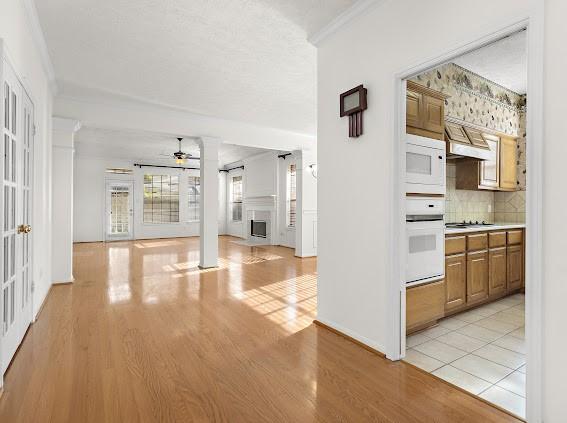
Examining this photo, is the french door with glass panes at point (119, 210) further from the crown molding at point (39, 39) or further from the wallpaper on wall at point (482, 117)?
the wallpaper on wall at point (482, 117)

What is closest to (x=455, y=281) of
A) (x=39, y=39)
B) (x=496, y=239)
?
(x=496, y=239)

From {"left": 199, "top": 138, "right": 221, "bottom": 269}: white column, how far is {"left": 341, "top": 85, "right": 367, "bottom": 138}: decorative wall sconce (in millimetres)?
3487

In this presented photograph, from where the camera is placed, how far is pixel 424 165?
2652 mm

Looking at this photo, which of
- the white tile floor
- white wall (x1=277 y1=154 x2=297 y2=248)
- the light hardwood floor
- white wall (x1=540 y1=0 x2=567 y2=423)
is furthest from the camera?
white wall (x1=277 y1=154 x2=297 y2=248)

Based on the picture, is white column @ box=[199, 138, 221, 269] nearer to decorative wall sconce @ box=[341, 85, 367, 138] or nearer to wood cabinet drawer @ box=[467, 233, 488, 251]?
decorative wall sconce @ box=[341, 85, 367, 138]

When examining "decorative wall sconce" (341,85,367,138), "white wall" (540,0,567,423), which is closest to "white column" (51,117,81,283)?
"decorative wall sconce" (341,85,367,138)

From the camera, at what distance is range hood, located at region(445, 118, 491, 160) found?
353 centimetres

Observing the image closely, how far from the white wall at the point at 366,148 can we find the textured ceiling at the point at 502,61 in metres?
1.25

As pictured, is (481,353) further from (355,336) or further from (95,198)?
(95,198)

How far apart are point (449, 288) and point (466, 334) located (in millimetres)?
419

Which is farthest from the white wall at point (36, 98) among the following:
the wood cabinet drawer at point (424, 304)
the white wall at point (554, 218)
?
the wood cabinet drawer at point (424, 304)

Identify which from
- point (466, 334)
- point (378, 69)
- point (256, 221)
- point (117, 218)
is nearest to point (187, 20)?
point (378, 69)

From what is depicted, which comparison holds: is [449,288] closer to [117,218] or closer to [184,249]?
[184,249]

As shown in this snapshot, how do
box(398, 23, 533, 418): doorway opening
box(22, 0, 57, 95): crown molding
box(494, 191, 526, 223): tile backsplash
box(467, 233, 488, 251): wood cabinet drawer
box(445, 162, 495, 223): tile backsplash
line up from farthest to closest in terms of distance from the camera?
box(494, 191, 526, 223): tile backsplash < box(445, 162, 495, 223): tile backsplash < box(467, 233, 488, 251): wood cabinet drawer < box(22, 0, 57, 95): crown molding < box(398, 23, 533, 418): doorway opening
